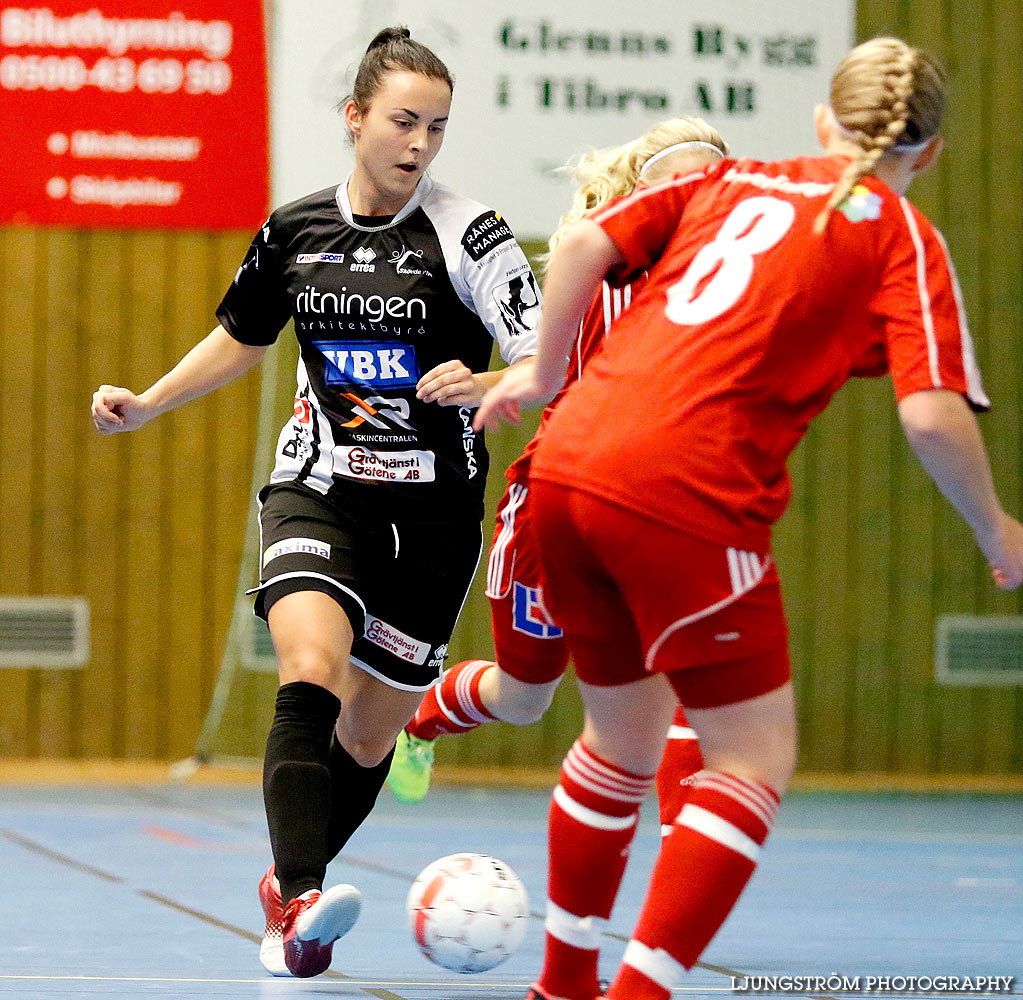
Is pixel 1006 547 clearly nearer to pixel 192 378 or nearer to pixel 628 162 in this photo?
pixel 628 162

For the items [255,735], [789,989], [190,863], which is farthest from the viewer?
[255,735]

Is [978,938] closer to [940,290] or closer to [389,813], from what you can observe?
[940,290]

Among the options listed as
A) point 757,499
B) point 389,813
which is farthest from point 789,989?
point 389,813

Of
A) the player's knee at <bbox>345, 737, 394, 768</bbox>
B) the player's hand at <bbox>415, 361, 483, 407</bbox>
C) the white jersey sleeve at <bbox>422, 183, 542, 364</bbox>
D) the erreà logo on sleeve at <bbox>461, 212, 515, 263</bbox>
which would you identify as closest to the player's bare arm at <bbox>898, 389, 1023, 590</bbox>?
the player's hand at <bbox>415, 361, 483, 407</bbox>

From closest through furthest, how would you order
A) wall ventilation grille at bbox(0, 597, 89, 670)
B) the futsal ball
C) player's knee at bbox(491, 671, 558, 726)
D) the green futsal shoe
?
the futsal ball, player's knee at bbox(491, 671, 558, 726), the green futsal shoe, wall ventilation grille at bbox(0, 597, 89, 670)

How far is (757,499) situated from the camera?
1.98m

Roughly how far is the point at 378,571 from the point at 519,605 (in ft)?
1.20

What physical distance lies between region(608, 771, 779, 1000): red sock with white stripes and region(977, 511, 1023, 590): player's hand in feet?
1.32

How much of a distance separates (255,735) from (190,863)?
2.44 meters

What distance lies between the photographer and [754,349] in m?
1.96

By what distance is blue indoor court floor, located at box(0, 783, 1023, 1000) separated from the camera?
9.62ft

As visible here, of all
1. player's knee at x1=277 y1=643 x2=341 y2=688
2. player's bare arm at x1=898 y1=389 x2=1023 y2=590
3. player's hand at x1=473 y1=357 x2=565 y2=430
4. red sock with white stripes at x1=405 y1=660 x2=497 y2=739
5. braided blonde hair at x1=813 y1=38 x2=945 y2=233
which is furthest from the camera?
red sock with white stripes at x1=405 y1=660 x2=497 y2=739

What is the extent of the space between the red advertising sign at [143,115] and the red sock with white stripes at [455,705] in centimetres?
367

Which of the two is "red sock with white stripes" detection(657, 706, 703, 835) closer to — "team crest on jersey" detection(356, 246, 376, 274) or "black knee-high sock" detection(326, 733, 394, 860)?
"black knee-high sock" detection(326, 733, 394, 860)
